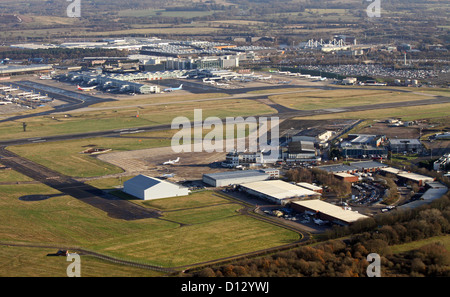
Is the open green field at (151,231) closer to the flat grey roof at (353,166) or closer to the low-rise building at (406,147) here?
the flat grey roof at (353,166)

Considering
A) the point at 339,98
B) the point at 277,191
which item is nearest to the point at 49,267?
the point at 277,191

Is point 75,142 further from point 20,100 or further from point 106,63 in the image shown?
point 106,63

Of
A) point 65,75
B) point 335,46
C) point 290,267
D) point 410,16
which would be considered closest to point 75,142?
point 290,267

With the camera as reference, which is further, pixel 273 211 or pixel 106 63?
pixel 106 63

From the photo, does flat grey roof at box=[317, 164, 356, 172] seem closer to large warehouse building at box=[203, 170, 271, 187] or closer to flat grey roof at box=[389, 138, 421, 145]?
large warehouse building at box=[203, 170, 271, 187]

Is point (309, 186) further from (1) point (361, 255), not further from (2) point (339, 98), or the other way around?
(2) point (339, 98)

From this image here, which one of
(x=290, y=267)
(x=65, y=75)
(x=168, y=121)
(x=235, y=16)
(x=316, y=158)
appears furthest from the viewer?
(x=235, y=16)
